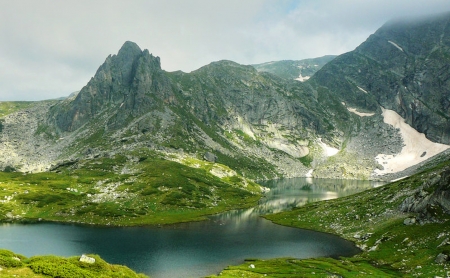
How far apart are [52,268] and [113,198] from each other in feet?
450

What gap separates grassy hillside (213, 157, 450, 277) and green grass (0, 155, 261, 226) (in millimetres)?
59489

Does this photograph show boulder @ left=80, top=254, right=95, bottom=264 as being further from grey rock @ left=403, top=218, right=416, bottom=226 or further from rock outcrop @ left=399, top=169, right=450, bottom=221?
grey rock @ left=403, top=218, right=416, bottom=226

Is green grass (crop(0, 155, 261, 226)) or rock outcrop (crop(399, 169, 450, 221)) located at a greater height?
rock outcrop (crop(399, 169, 450, 221))

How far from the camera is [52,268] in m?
30.0

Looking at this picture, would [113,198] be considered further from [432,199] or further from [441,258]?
[441,258]

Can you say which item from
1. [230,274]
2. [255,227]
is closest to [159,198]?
[255,227]

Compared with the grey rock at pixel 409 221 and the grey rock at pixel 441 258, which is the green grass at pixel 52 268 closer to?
the grey rock at pixel 441 258

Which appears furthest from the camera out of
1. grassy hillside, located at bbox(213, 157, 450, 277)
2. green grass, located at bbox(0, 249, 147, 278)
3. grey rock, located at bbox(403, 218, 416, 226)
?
grey rock, located at bbox(403, 218, 416, 226)

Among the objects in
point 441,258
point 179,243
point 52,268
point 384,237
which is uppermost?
point 52,268

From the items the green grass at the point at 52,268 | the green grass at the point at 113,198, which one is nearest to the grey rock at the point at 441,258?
the green grass at the point at 52,268

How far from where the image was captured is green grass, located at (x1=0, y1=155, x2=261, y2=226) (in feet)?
450

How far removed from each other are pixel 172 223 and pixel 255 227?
36.4 m

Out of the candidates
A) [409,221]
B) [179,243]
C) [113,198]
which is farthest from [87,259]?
[113,198]

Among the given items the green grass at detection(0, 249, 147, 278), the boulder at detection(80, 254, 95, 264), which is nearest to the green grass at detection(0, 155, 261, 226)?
the boulder at detection(80, 254, 95, 264)
